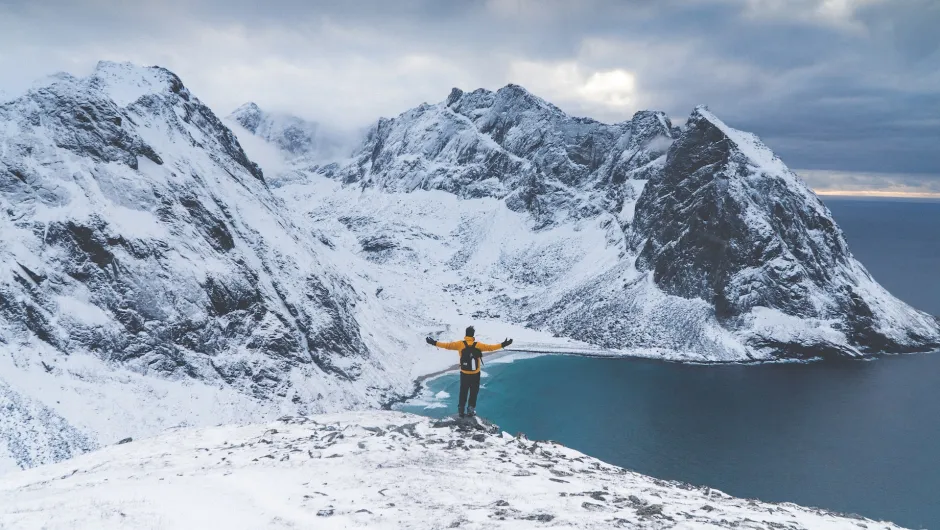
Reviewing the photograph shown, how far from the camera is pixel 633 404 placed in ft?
297

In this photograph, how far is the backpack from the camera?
23172mm

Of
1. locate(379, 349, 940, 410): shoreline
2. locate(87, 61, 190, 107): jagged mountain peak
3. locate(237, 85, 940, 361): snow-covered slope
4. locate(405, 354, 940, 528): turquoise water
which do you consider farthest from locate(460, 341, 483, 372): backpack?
locate(237, 85, 940, 361): snow-covered slope

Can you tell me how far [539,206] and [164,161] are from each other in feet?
430

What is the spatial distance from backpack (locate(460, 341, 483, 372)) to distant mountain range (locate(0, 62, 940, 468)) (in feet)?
133

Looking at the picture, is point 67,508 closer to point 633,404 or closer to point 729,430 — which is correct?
point 729,430

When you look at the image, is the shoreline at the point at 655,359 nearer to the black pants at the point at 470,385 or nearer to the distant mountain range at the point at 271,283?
the distant mountain range at the point at 271,283

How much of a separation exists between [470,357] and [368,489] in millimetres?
7230

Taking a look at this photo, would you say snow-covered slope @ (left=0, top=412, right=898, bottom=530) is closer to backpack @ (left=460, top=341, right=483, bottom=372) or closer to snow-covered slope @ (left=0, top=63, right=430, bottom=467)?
backpack @ (left=460, top=341, right=483, bottom=372)

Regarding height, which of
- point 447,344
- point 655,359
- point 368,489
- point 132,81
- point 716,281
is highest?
point 132,81

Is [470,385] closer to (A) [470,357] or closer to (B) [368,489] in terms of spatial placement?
(A) [470,357]

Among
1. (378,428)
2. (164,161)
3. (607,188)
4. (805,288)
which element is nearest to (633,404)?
(805,288)

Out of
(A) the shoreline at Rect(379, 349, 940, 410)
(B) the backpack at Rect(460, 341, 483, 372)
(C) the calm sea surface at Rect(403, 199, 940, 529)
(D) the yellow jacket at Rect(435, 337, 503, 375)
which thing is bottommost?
(C) the calm sea surface at Rect(403, 199, 940, 529)

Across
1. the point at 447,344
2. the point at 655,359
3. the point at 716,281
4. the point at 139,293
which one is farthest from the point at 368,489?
the point at 716,281

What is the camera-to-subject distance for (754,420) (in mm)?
81875
